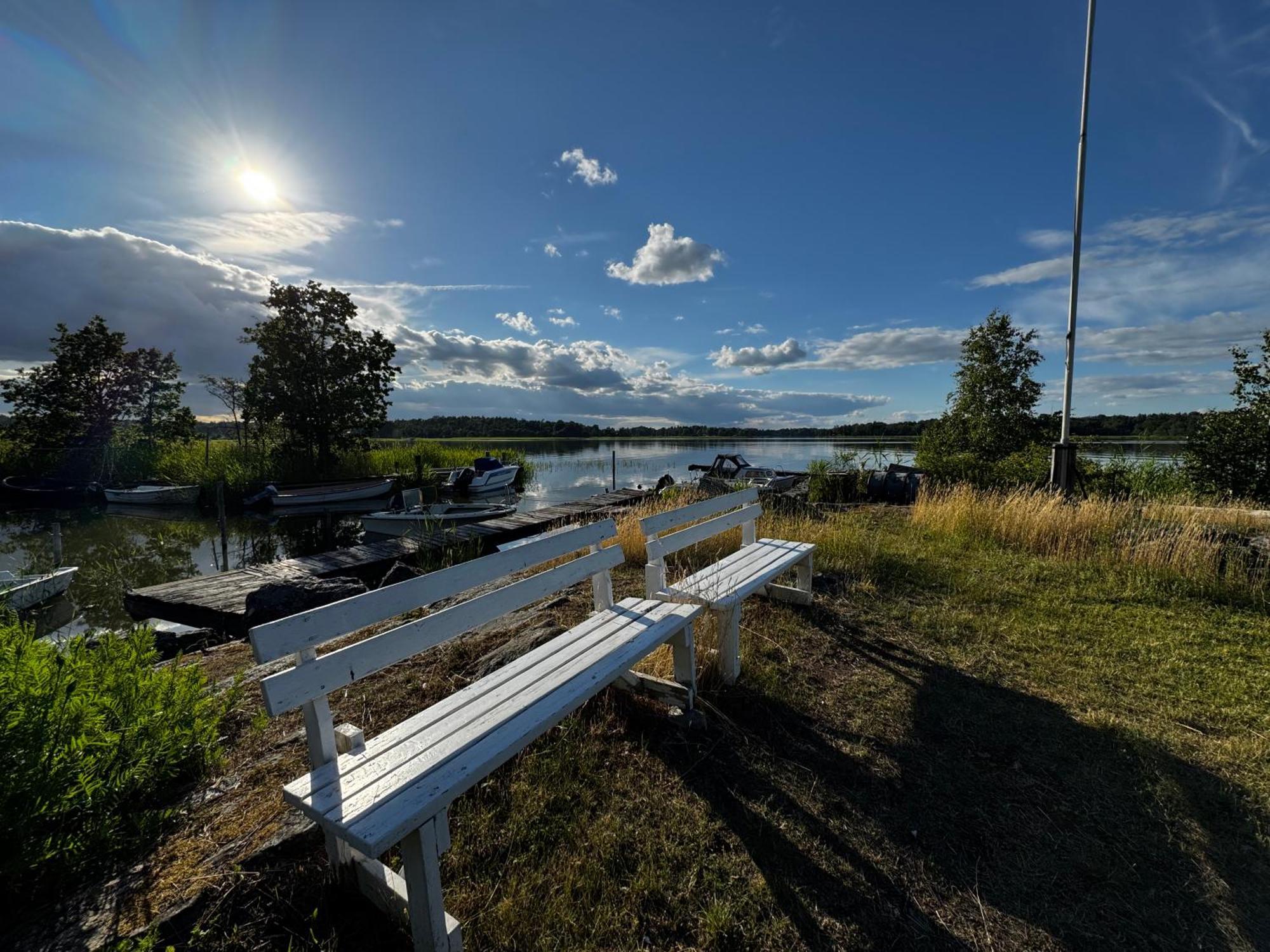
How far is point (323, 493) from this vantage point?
56.2 feet

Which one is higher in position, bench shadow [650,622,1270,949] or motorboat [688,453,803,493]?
motorboat [688,453,803,493]

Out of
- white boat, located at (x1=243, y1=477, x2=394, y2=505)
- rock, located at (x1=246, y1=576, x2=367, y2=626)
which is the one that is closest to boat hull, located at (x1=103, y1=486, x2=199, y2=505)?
white boat, located at (x1=243, y1=477, x2=394, y2=505)

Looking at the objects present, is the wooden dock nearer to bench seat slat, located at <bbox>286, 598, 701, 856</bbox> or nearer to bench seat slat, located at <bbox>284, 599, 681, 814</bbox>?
bench seat slat, located at <bbox>284, 599, 681, 814</bbox>

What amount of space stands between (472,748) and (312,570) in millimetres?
7253

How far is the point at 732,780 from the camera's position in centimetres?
230

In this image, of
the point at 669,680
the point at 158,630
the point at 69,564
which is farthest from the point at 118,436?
the point at 669,680

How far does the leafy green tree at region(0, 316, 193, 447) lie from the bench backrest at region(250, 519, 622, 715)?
96.2ft

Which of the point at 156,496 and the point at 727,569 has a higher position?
the point at 727,569

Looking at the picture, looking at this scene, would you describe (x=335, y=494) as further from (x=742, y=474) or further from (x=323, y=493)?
(x=742, y=474)

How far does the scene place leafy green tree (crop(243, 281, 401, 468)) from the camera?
19938 millimetres

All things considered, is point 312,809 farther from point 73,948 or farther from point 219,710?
point 219,710

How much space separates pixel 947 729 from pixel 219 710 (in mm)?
3608

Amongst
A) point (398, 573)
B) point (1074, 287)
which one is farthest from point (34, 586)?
point (1074, 287)

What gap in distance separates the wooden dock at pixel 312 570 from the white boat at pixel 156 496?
42.6 feet
